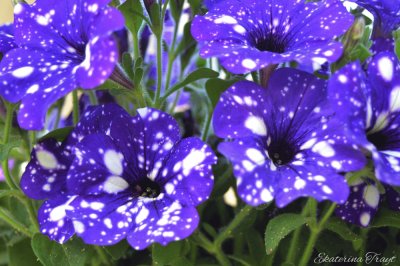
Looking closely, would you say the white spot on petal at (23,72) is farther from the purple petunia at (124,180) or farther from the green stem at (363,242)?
the green stem at (363,242)

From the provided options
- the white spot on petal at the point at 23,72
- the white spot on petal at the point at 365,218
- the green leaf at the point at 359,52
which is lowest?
the white spot on petal at the point at 365,218

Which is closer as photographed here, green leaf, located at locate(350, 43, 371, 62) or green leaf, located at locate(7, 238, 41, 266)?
green leaf, located at locate(350, 43, 371, 62)

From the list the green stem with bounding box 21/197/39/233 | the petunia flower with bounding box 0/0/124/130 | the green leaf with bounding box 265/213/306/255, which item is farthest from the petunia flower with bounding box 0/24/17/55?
the green leaf with bounding box 265/213/306/255

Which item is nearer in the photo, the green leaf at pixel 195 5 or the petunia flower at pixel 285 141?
the petunia flower at pixel 285 141

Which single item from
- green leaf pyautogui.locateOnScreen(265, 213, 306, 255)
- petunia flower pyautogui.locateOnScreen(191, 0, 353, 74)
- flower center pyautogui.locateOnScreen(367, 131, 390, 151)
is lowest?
green leaf pyautogui.locateOnScreen(265, 213, 306, 255)

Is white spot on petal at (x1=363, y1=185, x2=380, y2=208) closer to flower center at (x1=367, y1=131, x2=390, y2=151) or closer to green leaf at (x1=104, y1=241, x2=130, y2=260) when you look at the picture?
flower center at (x1=367, y1=131, x2=390, y2=151)

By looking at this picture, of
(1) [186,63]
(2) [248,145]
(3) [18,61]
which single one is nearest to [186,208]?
(2) [248,145]

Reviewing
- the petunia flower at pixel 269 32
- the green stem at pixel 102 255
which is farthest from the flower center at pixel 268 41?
the green stem at pixel 102 255
